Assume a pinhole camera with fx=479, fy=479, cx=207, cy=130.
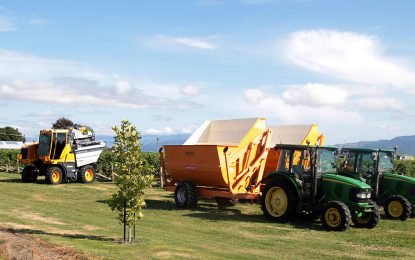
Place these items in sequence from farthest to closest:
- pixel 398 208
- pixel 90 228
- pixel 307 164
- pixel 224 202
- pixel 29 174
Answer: pixel 29 174
pixel 224 202
pixel 398 208
pixel 307 164
pixel 90 228

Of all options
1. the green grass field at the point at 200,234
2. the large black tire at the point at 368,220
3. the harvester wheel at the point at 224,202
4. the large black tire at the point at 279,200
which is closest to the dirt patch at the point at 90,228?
the green grass field at the point at 200,234

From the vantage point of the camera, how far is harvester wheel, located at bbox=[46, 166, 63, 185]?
26.1m

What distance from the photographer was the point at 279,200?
47.4 ft

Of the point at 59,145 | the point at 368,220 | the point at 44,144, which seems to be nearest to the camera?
the point at 368,220

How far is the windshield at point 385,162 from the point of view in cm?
1578

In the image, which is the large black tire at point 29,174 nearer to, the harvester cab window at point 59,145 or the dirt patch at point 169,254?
the harvester cab window at point 59,145

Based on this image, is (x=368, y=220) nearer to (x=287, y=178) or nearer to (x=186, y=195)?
(x=287, y=178)

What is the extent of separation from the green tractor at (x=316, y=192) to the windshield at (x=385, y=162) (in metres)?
2.33

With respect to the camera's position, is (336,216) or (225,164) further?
(225,164)

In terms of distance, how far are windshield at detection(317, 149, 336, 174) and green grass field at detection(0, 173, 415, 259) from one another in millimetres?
1630

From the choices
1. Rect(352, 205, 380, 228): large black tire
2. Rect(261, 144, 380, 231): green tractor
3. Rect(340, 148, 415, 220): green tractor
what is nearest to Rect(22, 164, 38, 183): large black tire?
Rect(261, 144, 380, 231): green tractor

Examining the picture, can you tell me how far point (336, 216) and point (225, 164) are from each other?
15.2 ft

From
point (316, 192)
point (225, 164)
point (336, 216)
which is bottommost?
point (336, 216)

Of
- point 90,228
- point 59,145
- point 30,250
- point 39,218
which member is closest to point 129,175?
point 30,250
